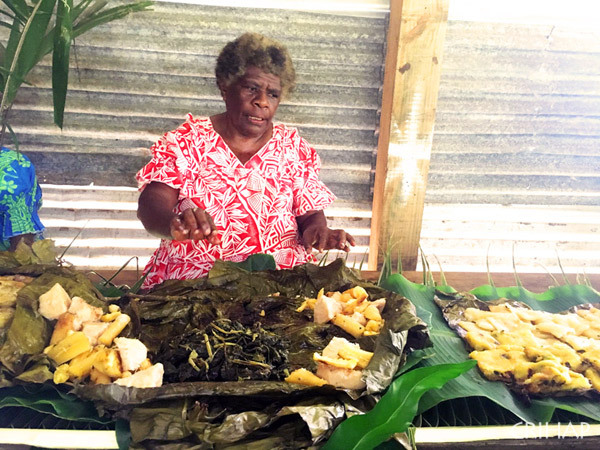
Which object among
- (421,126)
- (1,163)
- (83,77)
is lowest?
(1,163)

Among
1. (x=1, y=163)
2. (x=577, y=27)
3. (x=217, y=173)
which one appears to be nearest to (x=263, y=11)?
(x=217, y=173)

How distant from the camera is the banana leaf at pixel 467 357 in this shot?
1.29m

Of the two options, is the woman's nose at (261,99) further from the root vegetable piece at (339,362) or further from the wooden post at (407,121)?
the root vegetable piece at (339,362)

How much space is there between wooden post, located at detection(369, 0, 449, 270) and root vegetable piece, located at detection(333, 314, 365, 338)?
0.79 metres

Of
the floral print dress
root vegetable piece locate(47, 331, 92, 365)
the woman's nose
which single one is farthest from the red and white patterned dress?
root vegetable piece locate(47, 331, 92, 365)

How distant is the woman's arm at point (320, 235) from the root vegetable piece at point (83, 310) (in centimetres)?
101

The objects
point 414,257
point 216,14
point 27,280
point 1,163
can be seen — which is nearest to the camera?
point 27,280

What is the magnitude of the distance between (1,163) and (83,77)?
1.10 metres

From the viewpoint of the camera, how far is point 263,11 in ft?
11.2

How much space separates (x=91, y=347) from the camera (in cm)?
139

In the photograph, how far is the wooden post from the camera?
2.47 metres

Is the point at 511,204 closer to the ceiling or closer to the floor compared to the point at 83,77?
closer to the floor

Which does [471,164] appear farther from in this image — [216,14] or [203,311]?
[203,311]

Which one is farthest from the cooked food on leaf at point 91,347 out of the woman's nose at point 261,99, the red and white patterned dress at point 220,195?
the woman's nose at point 261,99
